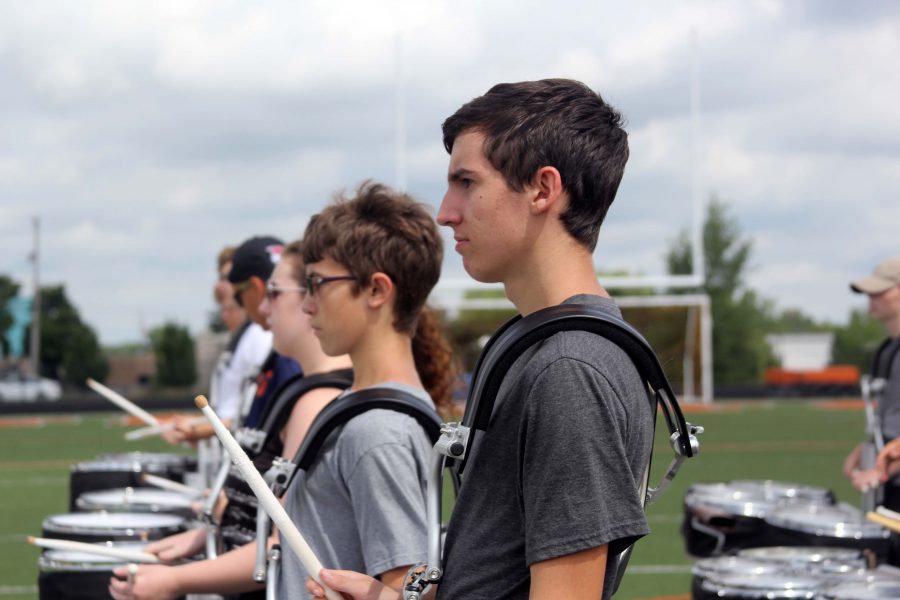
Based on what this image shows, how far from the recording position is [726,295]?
64.1m

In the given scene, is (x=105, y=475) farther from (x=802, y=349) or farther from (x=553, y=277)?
(x=802, y=349)

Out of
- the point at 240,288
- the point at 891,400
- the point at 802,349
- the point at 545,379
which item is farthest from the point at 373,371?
the point at 802,349

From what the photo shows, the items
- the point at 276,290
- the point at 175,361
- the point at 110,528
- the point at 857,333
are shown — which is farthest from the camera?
the point at 857,333

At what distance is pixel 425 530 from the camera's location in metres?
2.62

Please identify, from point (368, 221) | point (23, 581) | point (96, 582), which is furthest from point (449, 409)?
point (23, 581)

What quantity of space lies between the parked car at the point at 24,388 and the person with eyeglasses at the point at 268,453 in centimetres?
4752

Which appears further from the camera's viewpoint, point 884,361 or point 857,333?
point 857,333

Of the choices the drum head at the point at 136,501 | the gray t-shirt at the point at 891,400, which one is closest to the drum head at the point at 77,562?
the drum head at the point at 136,501

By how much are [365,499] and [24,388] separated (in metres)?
50.5

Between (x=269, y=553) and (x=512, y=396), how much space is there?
114 centimetres

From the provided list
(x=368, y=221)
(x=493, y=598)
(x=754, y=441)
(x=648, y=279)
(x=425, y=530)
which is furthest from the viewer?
(x=648, y=279)

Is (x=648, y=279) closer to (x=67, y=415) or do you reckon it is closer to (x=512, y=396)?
(x=67, y=415)

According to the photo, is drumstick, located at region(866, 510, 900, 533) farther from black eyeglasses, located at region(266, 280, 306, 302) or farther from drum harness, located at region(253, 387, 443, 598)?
black eyeglasses, located at region(266, 280, 306, 302)

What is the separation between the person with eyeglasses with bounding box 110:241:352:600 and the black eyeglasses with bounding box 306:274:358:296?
1.01ft
